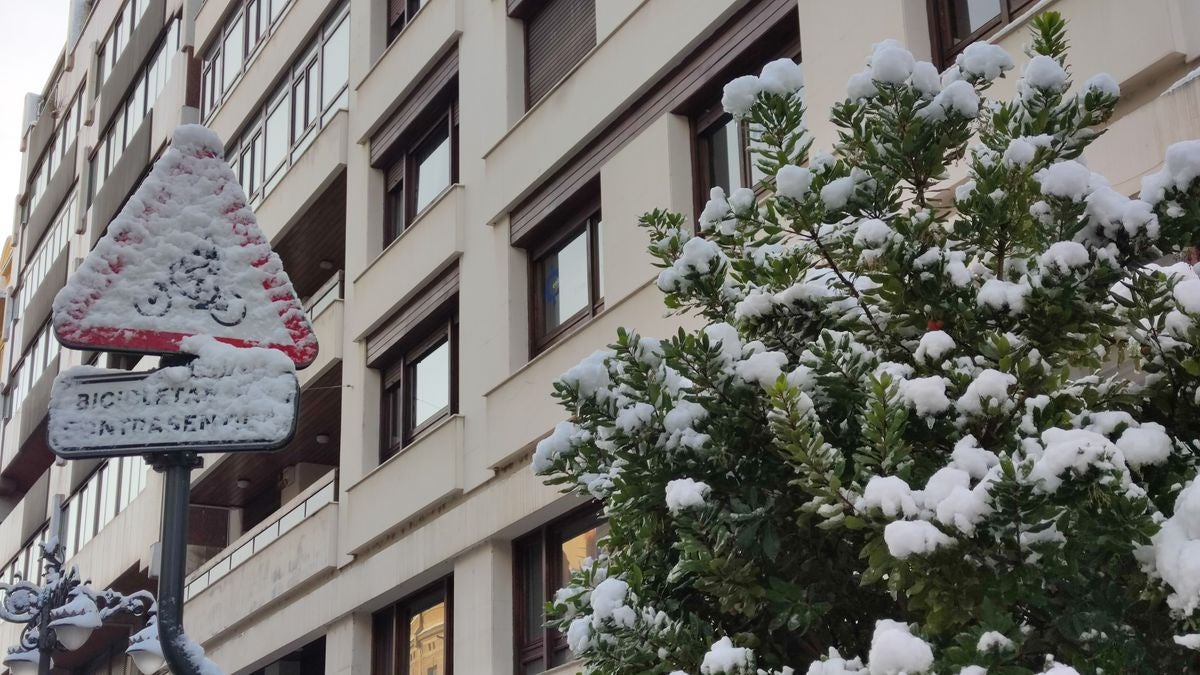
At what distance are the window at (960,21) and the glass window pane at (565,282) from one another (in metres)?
5.16

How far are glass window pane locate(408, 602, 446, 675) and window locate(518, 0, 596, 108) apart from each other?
579 cm

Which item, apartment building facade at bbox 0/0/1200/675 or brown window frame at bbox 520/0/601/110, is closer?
apartment building facade at bbox 0/0/1200/675

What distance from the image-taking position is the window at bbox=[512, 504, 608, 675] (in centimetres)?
1431

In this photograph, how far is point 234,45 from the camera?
2553 cm

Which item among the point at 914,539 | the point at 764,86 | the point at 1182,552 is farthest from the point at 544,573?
the point at 1182,552

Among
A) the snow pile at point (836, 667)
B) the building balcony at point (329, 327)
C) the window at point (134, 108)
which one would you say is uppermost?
the window at point (134, 108)

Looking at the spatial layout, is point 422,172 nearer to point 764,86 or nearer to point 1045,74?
point 764,86

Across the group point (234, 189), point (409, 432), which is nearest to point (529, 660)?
point (409, 432)

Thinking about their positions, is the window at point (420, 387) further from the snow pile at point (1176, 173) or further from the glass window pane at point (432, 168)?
the snow pile at point (1176, 173)

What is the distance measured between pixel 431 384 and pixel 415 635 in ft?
9.56

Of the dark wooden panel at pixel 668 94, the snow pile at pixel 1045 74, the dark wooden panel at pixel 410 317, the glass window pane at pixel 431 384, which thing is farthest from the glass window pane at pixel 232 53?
the snow pile at pixel 1045 74

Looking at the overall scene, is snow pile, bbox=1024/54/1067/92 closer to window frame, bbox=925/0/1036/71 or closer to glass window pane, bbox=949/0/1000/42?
window frame, bbox=925/0/1036/71

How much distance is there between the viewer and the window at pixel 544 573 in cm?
1431

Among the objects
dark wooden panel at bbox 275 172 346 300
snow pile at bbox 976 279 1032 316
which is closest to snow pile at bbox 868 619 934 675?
snow pile at bbox 976 279 1032 316
